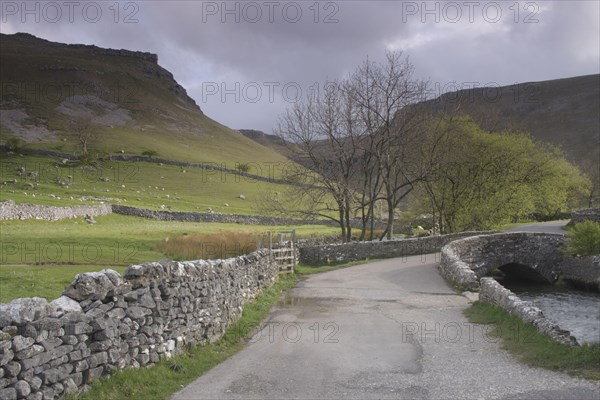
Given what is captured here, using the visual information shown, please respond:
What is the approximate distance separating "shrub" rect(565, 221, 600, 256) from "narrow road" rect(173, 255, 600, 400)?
16.1m

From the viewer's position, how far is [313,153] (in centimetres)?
3884

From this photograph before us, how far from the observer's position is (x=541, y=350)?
39.3 feet

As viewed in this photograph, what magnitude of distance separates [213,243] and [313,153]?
1242cm

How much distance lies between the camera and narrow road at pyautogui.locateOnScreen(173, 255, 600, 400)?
9.75 m

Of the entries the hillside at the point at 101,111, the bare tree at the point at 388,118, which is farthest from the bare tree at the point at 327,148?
the hillside at the point at 101,111

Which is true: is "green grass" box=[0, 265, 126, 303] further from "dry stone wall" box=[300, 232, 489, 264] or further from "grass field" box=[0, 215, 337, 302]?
"dry stone wall" box=[300, 232, 489, 264]

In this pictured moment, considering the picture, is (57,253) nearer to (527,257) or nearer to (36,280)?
(36,280)

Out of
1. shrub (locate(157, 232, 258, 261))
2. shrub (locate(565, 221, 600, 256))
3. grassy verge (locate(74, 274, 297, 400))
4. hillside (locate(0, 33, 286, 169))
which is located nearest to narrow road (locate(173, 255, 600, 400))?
grassy verge (locate(74, 274, 297, 400))

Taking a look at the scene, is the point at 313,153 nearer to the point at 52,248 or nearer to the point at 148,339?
the point at 52,248

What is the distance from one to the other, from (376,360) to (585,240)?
25.4m

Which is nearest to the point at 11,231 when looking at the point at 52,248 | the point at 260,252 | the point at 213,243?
the point at 52,248

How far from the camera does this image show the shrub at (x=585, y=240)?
31766mm

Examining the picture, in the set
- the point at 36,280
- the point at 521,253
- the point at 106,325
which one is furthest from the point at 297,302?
the point at 521,253

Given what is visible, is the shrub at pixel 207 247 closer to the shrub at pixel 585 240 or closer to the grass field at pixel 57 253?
the grass field at pixel 57 253
